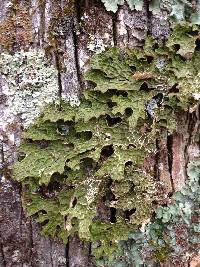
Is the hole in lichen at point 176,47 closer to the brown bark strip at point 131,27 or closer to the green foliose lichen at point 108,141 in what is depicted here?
the green foliose lichen at point 108,141

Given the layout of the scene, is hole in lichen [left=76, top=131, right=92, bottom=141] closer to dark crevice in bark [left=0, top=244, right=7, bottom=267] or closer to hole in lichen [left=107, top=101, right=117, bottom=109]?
hole in lichen [left=107, top=101, right=117, bottom=109]

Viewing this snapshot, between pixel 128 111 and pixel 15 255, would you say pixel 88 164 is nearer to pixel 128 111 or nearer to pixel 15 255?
pixel 128 111

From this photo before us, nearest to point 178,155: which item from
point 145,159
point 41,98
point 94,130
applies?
point 145,159

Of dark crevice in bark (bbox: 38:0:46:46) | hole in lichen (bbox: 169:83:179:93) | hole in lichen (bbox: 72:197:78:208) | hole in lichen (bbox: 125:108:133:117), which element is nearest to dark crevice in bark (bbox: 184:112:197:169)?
hole in lichen (bbox: 169:83:179:93)

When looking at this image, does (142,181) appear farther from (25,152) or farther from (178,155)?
(25,152)

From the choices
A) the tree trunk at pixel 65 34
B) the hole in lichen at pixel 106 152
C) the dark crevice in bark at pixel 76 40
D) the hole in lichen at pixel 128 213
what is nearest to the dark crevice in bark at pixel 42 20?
the tree trunk at pixel 65 34
